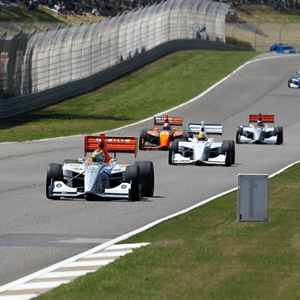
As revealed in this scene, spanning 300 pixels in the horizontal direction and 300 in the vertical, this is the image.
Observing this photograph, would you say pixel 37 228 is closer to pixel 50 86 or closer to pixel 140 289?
pixel 140 289

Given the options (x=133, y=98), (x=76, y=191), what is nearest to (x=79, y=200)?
(x=76, y=191)

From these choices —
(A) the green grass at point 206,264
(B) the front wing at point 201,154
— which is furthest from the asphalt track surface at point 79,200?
(A) the green grass at point 206,264

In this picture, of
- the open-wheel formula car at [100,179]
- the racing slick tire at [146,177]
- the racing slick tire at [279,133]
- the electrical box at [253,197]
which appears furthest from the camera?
the racing slick tire at [279,133]

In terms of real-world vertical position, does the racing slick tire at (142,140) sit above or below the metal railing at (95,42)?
below

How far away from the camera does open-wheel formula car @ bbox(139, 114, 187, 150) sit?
32.1m

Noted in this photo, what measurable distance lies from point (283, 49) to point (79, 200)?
63644mm

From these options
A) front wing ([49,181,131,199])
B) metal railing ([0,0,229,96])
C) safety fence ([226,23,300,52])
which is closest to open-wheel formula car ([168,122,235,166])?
front wing ([49,181,131,199])

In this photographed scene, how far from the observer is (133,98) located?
53719 millimetres

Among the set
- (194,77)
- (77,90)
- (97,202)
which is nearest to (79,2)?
(194,77)

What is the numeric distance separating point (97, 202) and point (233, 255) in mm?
6870

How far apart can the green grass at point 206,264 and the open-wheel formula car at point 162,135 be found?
15.7m

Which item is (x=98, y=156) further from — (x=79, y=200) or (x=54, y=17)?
(x=54, y=17)

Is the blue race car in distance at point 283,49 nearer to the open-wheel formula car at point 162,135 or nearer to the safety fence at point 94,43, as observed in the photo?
the safety fence at point 94,43

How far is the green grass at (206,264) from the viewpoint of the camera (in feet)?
30.8
